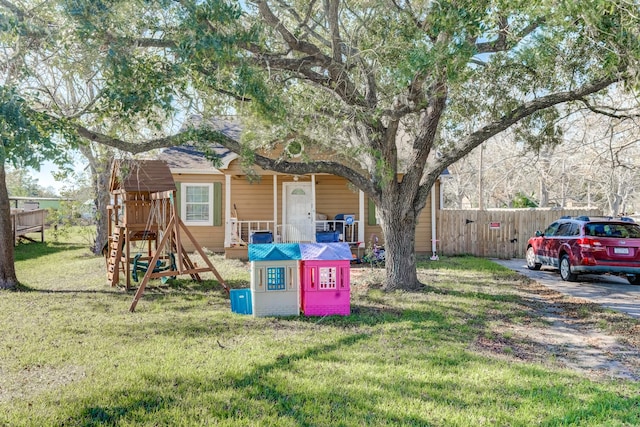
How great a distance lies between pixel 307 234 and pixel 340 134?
17.5 feet

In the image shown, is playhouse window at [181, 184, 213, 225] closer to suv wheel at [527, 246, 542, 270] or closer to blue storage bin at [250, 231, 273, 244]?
blue storage bin at [250, 231, 273, 244]

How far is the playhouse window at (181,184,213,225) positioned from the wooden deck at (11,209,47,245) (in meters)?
7.79

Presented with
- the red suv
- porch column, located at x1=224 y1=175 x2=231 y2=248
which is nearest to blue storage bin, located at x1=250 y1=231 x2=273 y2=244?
porch column, located at x1=224 y1=175 x2=231 y2=248

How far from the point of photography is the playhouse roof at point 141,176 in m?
9.05

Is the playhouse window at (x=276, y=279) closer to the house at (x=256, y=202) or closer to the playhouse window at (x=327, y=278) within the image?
the playhouse window at (x=327, y=278)

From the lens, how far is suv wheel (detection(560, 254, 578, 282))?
400 inches

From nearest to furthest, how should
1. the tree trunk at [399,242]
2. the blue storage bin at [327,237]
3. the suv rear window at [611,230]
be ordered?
the tree trunk at [399,242]
the suv rear window at [611,230]
the blue storage bin at [327,237]

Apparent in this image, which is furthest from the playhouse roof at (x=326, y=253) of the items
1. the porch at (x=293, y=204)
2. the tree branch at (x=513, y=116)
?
the porch at (x=293, y=204)

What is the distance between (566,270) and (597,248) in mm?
1087

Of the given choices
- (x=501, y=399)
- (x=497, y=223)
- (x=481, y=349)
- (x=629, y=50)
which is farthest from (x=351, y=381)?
(x=497, y=223)

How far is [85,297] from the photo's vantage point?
8.08 metres

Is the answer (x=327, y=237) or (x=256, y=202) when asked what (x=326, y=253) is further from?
(x=256, y=202)

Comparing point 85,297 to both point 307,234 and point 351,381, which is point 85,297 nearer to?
point 351,381

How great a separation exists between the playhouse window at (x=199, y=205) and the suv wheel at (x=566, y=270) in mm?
10702
